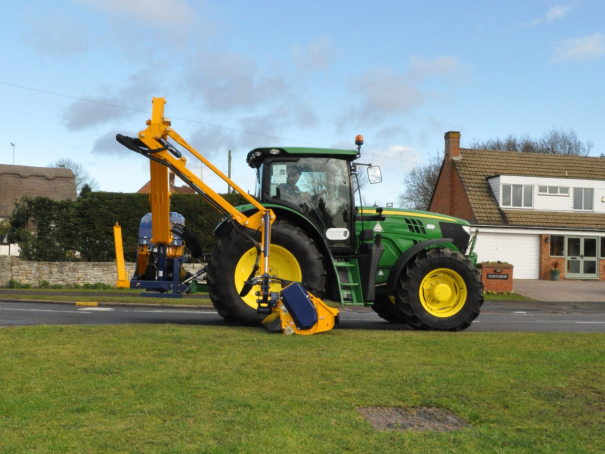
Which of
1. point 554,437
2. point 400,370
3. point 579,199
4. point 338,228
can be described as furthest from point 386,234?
point 579,199

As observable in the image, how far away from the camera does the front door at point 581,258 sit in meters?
36.0

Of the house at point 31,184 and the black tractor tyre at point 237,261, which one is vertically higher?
the house at point 31,184

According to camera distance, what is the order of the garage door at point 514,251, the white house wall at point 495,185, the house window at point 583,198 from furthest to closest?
the house window at point 583,198 → the white house wall at point 495,185 → the garage door at point 514,251

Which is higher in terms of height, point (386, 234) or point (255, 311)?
point (386, 234)

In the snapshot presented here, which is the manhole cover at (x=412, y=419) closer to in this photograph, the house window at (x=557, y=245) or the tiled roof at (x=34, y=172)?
the house window at (x=557, y=245)

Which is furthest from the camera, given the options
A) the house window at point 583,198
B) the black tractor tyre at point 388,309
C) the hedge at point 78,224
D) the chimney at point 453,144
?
the chimney at point 453,144

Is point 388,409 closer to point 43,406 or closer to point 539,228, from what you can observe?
point 43,406

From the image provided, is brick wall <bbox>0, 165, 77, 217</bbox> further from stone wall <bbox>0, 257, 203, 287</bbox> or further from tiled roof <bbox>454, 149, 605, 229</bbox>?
stone wall <bbox>0, 257, 203, 287</bbox>

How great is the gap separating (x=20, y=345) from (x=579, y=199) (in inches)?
1350

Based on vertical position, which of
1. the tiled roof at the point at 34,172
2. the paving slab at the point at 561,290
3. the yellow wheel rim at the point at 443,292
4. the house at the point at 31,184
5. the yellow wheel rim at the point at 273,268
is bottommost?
the paving slab at the point at 561,290

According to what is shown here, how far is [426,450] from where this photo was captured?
4.55 meters

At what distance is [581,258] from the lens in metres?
36.1

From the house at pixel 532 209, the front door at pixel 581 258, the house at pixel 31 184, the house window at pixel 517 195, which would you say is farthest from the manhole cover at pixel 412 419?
the house at pixel 31 184

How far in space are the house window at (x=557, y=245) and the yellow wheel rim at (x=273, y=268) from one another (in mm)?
28238
